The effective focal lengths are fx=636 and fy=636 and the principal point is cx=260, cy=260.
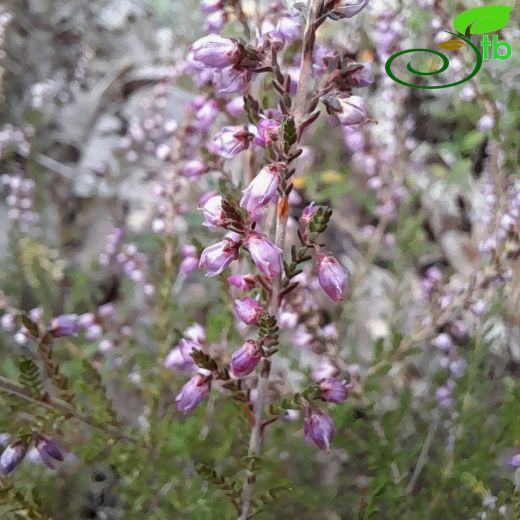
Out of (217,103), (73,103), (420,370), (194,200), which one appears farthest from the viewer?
(73,103)

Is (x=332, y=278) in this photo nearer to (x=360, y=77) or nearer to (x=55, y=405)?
(x=360, y=77)

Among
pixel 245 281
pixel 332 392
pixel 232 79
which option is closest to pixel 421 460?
pixel 332 392

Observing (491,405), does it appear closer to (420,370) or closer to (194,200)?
(420,370)

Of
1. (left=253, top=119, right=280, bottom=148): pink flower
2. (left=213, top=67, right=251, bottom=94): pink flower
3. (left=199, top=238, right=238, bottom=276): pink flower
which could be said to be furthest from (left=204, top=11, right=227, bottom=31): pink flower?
(left=199, top=238, right=238, bottom=276): pink flower

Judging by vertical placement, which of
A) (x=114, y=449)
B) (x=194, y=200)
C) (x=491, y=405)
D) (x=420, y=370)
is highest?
(x=194, y=200)

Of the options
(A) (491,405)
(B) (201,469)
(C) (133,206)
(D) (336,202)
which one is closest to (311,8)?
(B) (201,469)

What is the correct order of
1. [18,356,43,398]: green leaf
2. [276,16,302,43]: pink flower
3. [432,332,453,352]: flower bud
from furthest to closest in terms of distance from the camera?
[432,332,453,352]: flower bud < [276,16,302,43]: pink flower < [18,356,43,398]: green leaf

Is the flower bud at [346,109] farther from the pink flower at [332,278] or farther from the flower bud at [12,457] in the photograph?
the flower bud at [12,457]

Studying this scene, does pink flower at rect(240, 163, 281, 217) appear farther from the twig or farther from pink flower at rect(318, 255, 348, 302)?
the twig

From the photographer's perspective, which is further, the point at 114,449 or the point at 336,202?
the point at 336,202
